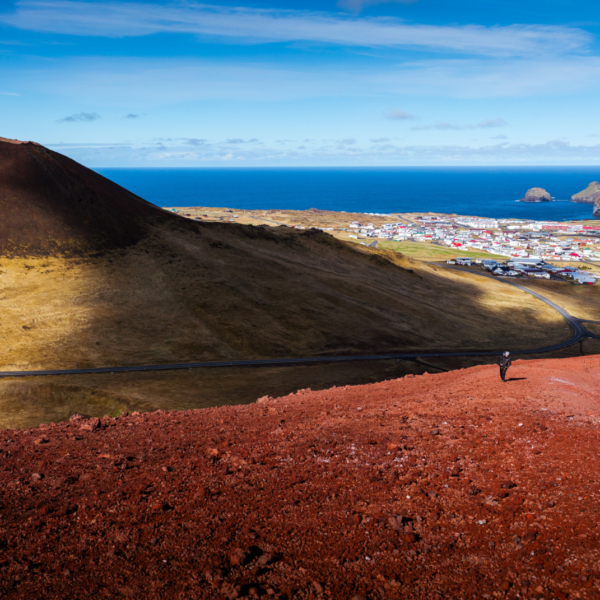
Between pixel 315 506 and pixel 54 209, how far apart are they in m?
90.5

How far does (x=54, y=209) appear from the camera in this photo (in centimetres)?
8631

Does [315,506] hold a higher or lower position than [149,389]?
higher

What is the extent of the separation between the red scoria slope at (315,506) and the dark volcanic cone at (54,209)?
2773 inches

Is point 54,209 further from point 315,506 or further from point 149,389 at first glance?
point 315,506

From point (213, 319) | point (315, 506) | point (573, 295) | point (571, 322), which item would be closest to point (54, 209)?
point (213, 319)

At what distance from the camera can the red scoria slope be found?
1108 centimetres

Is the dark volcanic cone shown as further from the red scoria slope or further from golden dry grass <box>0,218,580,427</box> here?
the red scoria slope

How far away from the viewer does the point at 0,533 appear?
1284cm

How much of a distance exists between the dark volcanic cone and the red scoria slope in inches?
2773

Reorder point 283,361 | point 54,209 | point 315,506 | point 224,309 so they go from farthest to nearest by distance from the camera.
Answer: point 54,209 → point 224,309 → point 283,361 → point 315,506

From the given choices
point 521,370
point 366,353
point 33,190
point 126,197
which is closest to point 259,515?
point 521,370

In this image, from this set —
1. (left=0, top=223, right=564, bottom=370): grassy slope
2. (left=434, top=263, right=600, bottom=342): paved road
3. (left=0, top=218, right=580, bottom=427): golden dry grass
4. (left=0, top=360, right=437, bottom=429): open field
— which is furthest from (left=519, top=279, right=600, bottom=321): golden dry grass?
(left=0, top=360, right=437, bottom=429): open field

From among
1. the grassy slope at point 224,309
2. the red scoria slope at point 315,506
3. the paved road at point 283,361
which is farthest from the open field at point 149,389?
the red scoria slope at point 315,506

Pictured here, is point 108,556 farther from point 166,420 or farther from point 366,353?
point 366,353
